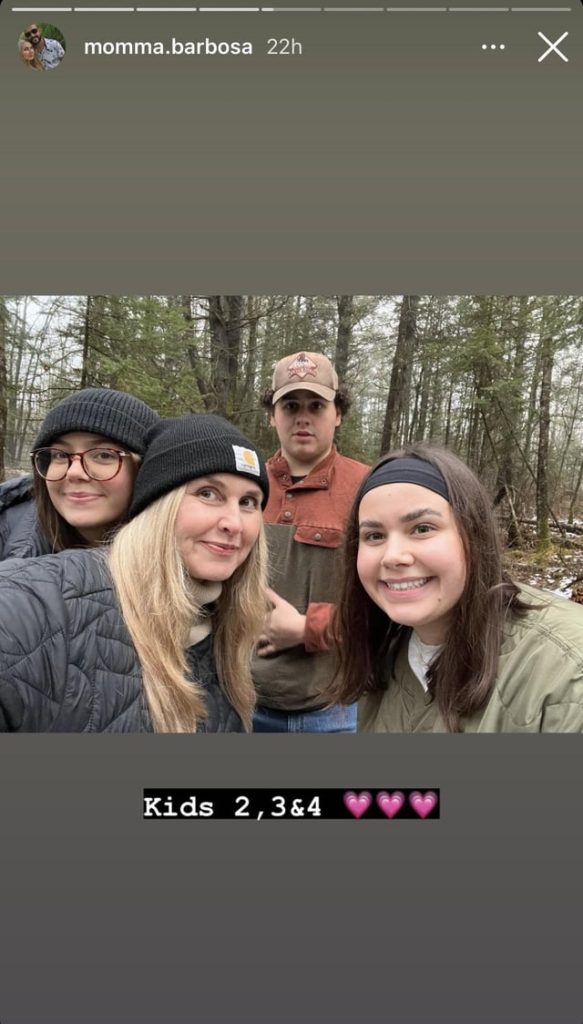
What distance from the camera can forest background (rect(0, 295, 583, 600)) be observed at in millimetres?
1271

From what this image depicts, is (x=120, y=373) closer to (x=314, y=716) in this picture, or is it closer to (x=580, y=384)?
(x=314, y=716)

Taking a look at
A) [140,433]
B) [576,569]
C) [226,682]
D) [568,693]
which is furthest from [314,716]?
[140,433]

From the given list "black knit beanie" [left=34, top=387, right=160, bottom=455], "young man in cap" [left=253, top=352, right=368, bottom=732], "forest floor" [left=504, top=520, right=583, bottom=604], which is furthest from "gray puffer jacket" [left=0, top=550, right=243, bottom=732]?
"forest floor" [left=504, top=520, right=583, bottom=604]

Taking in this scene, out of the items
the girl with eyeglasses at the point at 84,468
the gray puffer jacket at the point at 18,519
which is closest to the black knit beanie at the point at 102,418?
the girl with eyeglasses at the point at 84,468

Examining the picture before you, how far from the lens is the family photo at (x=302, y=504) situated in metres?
1.17

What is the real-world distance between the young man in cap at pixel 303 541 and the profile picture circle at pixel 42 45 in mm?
821

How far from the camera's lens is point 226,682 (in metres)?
1.34

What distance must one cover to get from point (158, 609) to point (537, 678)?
0.92 meters

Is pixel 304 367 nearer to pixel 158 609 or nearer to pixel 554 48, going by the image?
pixel 158 609

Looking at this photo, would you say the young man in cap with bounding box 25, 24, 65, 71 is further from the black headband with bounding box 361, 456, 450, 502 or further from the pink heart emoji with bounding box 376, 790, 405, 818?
the pink heart emoji with bounding box 376, 790, 405, 818

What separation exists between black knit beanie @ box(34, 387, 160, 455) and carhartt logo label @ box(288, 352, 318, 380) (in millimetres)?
428

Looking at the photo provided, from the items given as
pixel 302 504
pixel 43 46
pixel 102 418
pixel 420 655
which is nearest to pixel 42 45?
pixel 43 46

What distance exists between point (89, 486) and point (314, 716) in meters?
0.93

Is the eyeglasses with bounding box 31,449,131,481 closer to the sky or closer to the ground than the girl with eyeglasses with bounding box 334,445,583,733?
closer to the sky
